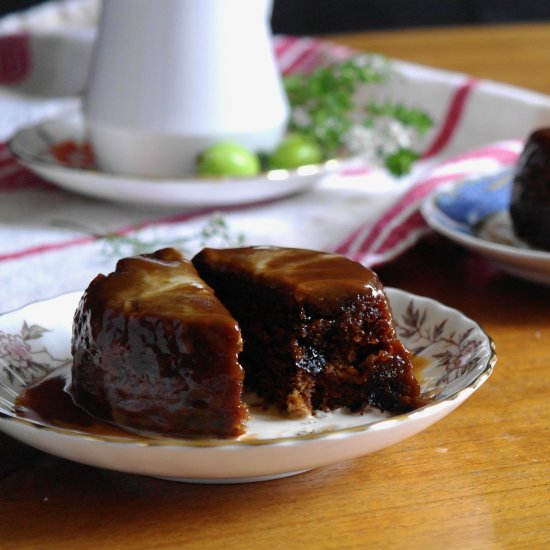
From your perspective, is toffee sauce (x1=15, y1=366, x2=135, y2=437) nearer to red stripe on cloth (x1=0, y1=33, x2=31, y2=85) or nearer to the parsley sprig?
the parsley sprig

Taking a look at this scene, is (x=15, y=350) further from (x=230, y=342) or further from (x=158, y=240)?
(x=158, y=240)

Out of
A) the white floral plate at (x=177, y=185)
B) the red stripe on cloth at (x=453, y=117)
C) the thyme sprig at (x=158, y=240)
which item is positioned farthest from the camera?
the red stripe on cloth at (x=453, y=117)

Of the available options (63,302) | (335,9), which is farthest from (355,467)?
(335,9)

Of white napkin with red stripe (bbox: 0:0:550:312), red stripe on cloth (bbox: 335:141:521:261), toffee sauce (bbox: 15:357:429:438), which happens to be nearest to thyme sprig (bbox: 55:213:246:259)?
white napkin with red stripe (bbox: 0:0:550:312)

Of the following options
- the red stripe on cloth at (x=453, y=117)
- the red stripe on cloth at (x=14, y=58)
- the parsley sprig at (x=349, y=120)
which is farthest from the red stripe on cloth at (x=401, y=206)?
the red stripe on cloth at (x=14, y=58)

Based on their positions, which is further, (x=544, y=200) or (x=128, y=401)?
(x=544, y=200)

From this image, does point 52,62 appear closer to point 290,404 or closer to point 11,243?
point 11,243

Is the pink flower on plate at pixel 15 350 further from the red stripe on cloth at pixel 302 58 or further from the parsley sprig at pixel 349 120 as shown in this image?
the red stripe on cloth at pixel 302 58
